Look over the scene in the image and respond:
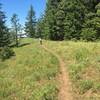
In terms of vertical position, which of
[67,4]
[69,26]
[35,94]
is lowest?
[35,94]

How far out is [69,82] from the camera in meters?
16.6

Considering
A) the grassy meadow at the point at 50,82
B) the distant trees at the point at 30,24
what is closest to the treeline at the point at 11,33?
the distant trees at the point at 30,24

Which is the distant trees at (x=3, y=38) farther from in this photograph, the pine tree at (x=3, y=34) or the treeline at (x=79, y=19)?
the treeline at (x=79, y=19)

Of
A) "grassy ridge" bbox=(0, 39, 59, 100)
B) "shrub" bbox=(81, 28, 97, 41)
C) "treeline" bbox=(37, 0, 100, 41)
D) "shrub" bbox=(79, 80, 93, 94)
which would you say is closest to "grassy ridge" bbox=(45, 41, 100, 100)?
"shrub" bbox=(79, 80, 93, 94)

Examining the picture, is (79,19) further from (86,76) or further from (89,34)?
(86,76)

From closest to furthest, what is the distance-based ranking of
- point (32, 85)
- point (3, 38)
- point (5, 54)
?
point (32, 85) < point (5, 54) < point (3, 38)

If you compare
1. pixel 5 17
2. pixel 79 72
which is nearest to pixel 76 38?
pixel 5 17

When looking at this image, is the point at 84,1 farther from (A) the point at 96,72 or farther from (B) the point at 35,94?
(B) the point at 35,94

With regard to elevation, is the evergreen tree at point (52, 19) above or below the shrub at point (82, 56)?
above

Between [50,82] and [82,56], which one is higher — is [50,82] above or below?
below

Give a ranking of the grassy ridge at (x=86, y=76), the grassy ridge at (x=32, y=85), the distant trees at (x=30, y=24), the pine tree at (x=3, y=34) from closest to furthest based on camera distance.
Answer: the grassy ridge at (x=86, y=76), the grassy ridge at (x=32, y=85), the pine tree at (x=3, y=34), the distant trees at (x=30, y=24)

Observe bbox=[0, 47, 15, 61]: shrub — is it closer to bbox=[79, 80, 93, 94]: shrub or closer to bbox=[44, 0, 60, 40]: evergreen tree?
bbox=[44, 0, 60, 40]: evergreen tree

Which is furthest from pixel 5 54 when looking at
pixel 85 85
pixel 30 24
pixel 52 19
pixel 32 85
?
pixel 30 24

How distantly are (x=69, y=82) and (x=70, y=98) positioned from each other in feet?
8.80
